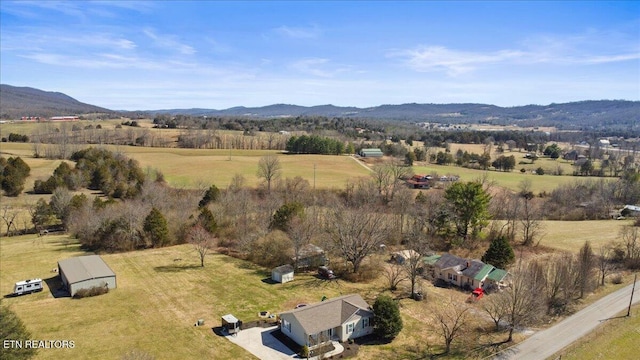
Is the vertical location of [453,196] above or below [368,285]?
above

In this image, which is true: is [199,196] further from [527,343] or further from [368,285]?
[527,343]

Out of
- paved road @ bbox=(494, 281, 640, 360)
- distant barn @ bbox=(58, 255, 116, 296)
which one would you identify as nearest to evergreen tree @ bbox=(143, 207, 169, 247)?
distant barn @ bbox=(58, 255, 116, 296)

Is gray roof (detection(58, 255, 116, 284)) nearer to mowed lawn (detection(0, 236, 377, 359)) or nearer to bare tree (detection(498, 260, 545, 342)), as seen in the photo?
mowed lawn (detection(0, 236, 377, 359))

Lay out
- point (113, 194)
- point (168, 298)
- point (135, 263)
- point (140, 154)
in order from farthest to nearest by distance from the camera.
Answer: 1. point (140, 154)
2. point (113, 194)
3. point (135, 263)
4. point (168, 298)

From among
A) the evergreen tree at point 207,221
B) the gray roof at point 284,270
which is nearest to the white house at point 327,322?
the gray roof at point 284,270

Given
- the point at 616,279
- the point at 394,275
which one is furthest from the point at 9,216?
the point at 616,279

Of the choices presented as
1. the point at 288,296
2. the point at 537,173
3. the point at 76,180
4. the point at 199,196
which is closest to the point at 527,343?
the point at 288,296
